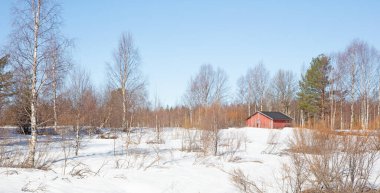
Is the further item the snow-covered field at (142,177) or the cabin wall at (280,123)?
the cabin wall at (280,123)

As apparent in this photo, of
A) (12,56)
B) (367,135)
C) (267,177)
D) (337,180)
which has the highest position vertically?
(12,56)

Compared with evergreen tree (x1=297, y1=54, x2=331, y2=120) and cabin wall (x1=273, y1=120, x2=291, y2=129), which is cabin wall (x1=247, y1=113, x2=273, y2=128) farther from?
evergreen tree (x1=297, y1=54, x2=331, y2=120)

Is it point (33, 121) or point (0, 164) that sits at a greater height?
point (33, 121)

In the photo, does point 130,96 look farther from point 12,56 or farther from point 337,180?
point 337,180

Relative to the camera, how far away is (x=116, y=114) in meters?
38.1

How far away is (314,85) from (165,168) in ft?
110

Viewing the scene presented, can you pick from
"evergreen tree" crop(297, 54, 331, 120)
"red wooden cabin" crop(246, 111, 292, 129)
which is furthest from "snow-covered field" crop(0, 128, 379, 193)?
"evergreen tree" crop(297, 54, 331, 120)

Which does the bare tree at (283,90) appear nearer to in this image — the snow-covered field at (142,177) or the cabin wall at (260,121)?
the cabin wall at (260,121)

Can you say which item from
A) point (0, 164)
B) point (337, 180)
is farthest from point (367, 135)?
point (0, 164)

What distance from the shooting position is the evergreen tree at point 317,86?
41031 millimetres

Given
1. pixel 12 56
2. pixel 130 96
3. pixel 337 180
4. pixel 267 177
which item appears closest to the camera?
pixel 337 180

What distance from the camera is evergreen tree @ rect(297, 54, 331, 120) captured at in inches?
1615

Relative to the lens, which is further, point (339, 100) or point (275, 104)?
point (275, 104)

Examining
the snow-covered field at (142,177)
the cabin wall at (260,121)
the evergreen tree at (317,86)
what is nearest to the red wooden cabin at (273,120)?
the cabin wall at (260,121)
